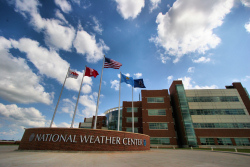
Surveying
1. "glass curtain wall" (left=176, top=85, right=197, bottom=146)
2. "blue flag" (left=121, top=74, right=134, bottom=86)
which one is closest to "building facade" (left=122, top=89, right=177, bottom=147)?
"glass curtain wall" (left=176, top=85, right=197, bottom=146)

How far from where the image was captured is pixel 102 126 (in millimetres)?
67750

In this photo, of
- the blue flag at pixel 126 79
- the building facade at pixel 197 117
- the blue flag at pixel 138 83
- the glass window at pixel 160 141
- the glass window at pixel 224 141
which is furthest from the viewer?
the glass window at pixel 160 141

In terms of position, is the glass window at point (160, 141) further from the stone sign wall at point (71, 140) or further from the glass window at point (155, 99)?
the stone sign wall at point (71, 140)

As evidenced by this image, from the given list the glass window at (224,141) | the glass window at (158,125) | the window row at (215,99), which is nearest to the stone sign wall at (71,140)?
the glass window at (158,125)

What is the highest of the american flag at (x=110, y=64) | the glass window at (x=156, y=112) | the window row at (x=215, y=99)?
the window row at (x=215, y=99)

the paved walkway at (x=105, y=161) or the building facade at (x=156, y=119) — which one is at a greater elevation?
the building facade at (x=156, y=119)

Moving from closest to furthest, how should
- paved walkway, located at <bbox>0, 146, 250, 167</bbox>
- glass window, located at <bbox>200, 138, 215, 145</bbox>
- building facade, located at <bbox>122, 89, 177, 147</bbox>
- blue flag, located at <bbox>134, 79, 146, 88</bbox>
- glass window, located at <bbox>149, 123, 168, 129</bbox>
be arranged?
paved walkway, located at <bbox>0, 146, 250, 167</bbox>, blue flag, located at <bbox>134, 79, 146, 88</bbox>, glass window, located at <bbox>200, 138, 215, 145</bbox>, building facade, located at <bbox>122, 89, 177, 147</bbox>, glass window, located at <bbox>149, 123, 168, 129</bbox>

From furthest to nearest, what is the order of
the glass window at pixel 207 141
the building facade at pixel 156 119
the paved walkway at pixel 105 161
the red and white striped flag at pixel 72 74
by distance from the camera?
1. the building facade at pixel 156 119
2. the glass window at pixel 207 141
3. the red and white striped flag at pixel 72 74
4. the paved walkway at pixel 105 161

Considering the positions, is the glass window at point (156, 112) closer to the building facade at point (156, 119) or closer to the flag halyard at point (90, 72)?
the building facade at point (156, 119)

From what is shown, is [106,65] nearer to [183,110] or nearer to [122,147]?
[122,147]

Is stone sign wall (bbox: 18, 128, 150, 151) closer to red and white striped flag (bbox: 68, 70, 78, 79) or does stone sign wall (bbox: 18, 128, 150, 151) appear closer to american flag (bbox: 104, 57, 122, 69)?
red and white striped flag (bbox: 68, 70, 78, 79)

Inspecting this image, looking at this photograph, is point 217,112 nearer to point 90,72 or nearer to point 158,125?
point 158,125

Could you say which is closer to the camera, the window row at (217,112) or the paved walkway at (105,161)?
the paved walkway at (105,161)

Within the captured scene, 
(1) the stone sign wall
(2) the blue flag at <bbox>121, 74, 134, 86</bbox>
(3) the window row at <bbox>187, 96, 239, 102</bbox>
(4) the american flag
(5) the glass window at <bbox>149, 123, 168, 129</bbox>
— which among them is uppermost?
(3) the window row at <bbox>187, 96, 239, 102</bbox>
